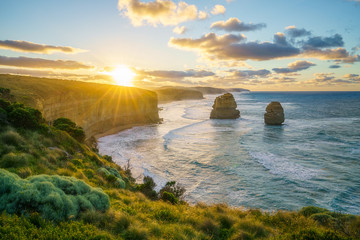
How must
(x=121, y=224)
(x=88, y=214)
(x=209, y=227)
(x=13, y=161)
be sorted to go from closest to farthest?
(x=88, y=214), (x=121, y=224), (x=209, y=227), (x=13, y=161)

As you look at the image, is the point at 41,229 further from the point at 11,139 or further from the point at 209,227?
the point at 11,139

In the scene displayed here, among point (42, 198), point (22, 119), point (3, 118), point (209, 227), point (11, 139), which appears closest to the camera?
point (42, 198)

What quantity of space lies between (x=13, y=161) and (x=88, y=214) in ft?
18.6

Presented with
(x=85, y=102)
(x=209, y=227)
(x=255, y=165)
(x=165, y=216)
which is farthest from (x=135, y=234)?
(x=85, y=102)

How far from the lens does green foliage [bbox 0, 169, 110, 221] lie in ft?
20.9

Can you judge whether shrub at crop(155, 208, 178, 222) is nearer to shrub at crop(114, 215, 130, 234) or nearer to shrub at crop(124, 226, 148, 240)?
shrub at crop(114, 215, 130, 234)

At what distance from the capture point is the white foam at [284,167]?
22467mm

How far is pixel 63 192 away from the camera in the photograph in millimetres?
7594

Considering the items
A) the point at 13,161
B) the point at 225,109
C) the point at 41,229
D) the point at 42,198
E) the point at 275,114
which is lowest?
the point at 41,229

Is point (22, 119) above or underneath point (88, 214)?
above

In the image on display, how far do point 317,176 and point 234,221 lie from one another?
17.3 meters

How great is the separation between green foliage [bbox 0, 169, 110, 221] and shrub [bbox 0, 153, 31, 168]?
309 cm

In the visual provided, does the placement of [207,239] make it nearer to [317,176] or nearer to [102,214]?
[102,214]

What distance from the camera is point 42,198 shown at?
6.75 m
